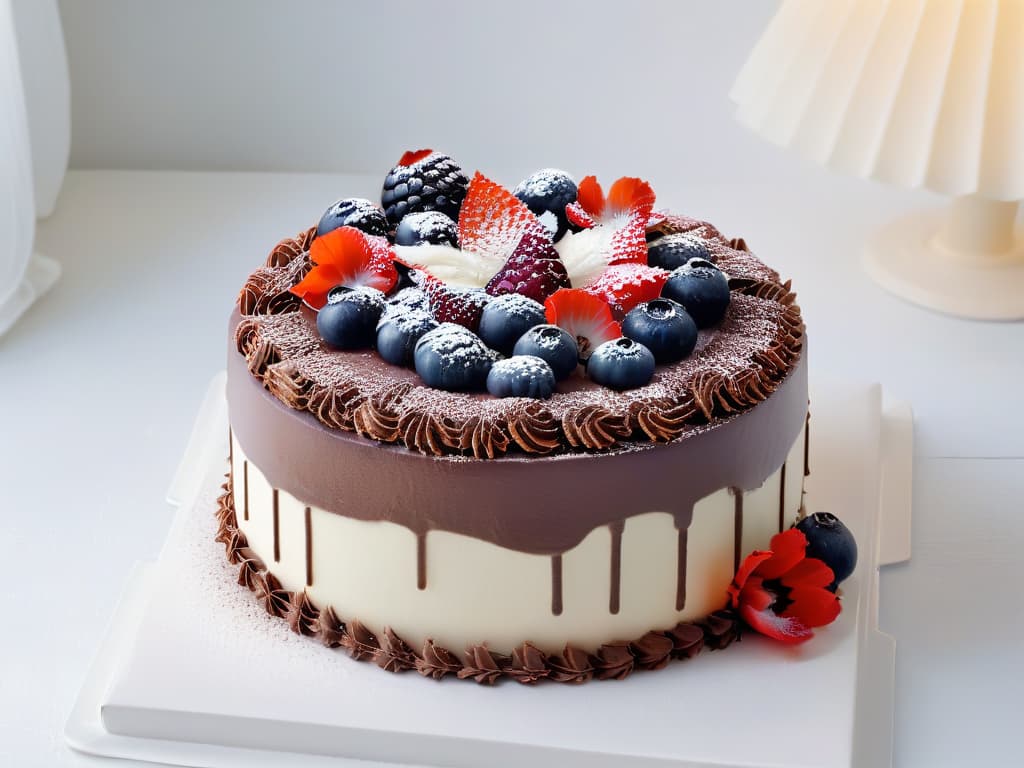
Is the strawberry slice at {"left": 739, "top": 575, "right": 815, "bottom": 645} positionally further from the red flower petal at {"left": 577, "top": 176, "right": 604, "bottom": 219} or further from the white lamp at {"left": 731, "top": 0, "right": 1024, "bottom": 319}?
the white lamp at {"left": 731, "top": 0, "right": 1024, "bottom": 319}

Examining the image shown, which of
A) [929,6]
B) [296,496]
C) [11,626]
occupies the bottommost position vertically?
[11,626]

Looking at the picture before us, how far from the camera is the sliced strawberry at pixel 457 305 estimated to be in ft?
7.24

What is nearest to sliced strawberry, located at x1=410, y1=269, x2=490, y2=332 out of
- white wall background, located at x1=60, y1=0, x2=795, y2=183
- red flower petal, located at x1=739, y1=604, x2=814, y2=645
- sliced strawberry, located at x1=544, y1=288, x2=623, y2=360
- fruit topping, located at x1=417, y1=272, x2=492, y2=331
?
fruit topping, located at x1=417, y1=272, x2=492, y2=331

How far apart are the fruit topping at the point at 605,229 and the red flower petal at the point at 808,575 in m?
0.50

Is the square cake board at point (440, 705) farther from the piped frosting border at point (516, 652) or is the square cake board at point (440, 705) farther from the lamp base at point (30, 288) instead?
the lamp base at point (30, 288)

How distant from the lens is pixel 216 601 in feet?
7.48

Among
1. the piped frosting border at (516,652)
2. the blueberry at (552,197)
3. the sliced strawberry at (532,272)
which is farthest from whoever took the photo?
Result: the blueberry at (552,197)

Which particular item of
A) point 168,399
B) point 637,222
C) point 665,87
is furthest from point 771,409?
point 665,87

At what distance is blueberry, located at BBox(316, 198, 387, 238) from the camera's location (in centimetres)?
244

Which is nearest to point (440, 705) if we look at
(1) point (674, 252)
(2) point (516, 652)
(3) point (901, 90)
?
(2) point (516, 652)

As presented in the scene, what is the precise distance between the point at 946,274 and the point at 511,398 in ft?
5.12

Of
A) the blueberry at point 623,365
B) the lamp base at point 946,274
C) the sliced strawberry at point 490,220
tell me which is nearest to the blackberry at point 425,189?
the sliced strawberry at point 490,220

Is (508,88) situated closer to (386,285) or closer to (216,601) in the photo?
(386,285)

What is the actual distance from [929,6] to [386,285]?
1.27m
